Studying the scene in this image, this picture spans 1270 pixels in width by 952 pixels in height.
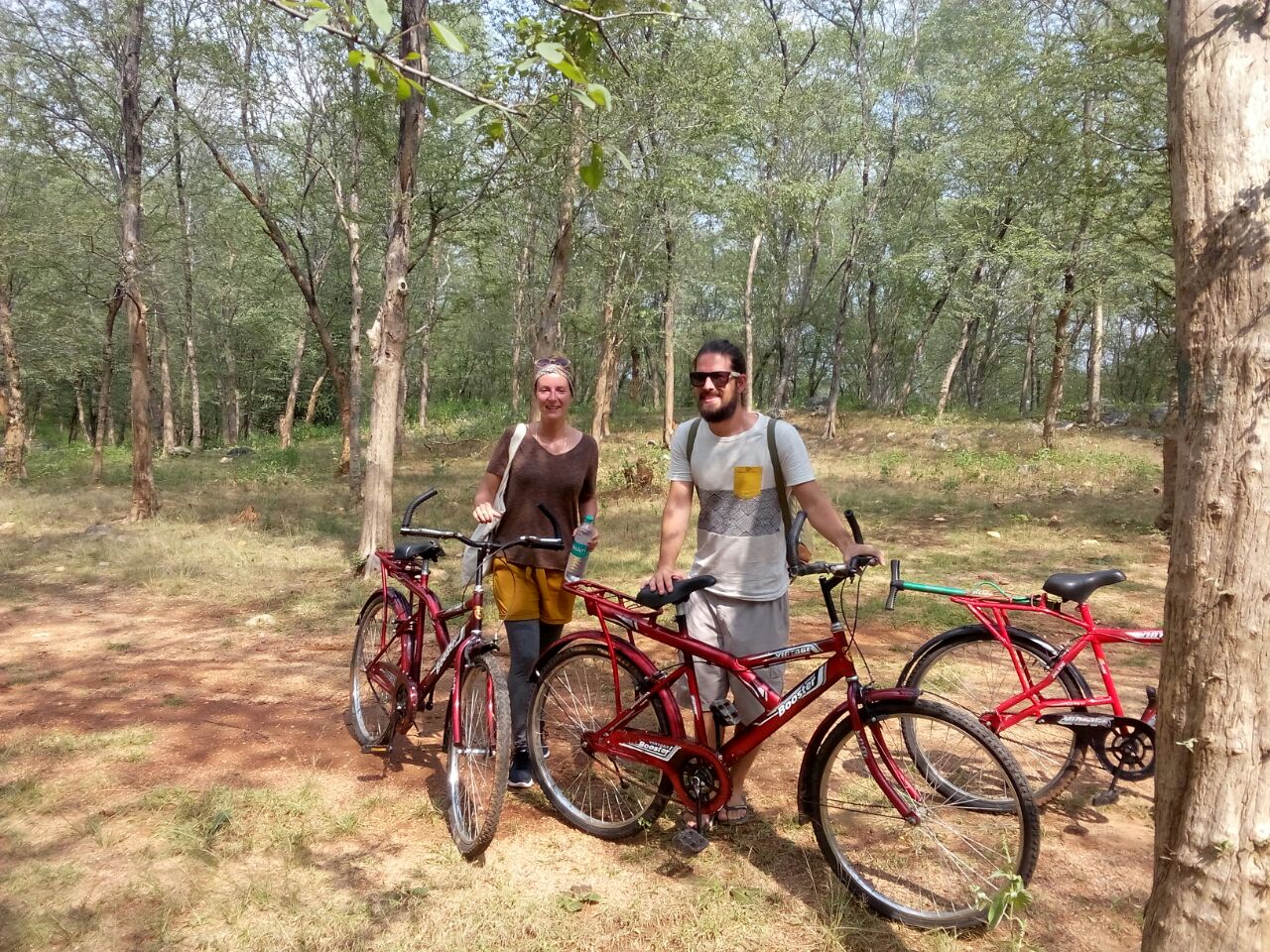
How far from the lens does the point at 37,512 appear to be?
37.5ft

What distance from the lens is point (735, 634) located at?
300cm

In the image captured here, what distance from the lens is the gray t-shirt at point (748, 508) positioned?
2920 mm

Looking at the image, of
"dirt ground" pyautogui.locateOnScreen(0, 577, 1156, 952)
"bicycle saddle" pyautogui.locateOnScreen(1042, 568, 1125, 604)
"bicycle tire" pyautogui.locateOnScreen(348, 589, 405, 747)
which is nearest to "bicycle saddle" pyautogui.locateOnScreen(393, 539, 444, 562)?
"bicycle tire" pyautogui.locateOnScreen(348, 589, 405, 747)

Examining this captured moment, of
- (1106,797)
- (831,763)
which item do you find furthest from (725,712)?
(1106,797)

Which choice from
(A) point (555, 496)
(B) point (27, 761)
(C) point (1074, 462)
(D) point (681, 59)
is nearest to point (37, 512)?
(B) point (27, 761)

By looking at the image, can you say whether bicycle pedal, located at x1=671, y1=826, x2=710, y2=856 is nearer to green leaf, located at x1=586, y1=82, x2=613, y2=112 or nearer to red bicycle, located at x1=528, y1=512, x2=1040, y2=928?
red bicycle, located at x1=528, y1=512, x2=1040, y2=928

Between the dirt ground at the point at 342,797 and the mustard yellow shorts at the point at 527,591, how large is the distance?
95cm

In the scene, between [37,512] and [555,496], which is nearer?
[555,496]

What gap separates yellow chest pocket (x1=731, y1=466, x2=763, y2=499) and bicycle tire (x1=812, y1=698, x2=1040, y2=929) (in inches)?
37.0

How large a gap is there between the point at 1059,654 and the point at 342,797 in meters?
3.51

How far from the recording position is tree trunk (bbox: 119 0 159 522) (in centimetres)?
1019

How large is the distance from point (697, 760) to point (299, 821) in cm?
190

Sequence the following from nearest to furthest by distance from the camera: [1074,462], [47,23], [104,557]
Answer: [104,557]
[47,23]
[1074,462]

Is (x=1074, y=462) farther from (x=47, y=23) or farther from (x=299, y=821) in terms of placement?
(x=47, y=23)
